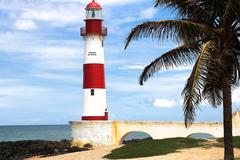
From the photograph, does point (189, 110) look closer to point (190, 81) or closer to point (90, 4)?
point (190, 81)

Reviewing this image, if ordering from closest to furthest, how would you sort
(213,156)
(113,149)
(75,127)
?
(213,156)
(113,149)
(75,127)

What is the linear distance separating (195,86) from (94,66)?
83.3 feet

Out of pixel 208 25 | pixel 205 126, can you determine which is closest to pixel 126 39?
pixel 208 25

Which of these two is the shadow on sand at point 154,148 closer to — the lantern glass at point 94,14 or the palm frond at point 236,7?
the palm frond at point 236,7

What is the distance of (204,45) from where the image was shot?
55.6ft

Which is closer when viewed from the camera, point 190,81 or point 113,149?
point 190,81

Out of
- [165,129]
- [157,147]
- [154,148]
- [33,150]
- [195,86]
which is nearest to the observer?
[195,86]

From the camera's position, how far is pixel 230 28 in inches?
667

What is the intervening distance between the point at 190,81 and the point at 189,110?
2.59 feet

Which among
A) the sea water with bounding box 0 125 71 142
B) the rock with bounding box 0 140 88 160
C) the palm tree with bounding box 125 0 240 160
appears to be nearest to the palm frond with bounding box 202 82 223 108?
the palm tree with bounding box 125 0 240 160

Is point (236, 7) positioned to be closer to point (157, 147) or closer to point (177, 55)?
point (177, 55)

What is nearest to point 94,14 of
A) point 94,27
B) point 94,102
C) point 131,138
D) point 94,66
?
point 94,27

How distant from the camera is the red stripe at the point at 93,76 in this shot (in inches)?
1606

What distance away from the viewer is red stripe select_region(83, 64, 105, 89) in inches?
1606
